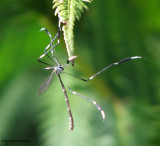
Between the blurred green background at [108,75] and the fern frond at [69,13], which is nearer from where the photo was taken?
the fern frond at [69,13]

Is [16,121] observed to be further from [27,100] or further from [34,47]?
[34,47]

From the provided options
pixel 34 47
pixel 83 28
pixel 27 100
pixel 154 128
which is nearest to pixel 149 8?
pixel 83 28

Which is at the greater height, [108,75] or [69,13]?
[69,13]

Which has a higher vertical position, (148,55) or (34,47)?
(34,47)

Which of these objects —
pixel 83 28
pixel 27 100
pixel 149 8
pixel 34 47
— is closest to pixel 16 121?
pixel 27 100

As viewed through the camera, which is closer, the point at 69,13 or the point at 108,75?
the point at 69,13

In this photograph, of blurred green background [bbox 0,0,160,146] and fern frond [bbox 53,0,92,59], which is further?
blurred green background [bbox 0,0,160,146]

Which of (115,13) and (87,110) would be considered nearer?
(115,13)

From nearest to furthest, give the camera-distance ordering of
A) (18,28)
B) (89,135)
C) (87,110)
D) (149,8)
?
(149,8), (89,135), (87,110), (18,28)

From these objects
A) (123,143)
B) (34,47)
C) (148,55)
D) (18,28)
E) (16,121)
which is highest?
(18,28)

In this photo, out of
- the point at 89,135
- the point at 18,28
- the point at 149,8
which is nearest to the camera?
the point at 149,8
